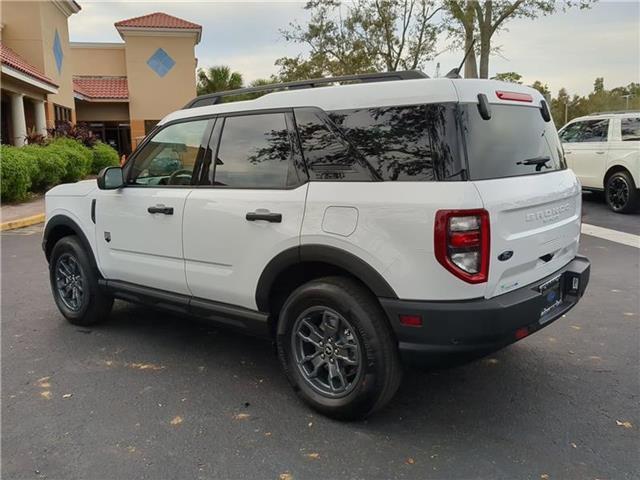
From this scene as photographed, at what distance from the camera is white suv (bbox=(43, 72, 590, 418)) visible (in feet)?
9.00

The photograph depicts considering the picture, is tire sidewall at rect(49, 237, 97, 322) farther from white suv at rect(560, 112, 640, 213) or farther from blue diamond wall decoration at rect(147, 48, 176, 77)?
blue diamond wall decoration at rect(147, 48, 176, 77)

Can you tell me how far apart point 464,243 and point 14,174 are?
40.6 feet

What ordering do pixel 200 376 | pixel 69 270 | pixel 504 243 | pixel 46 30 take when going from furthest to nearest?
pixel 46 30, pixel 69 270, pixel 200 376, pixel 504 243

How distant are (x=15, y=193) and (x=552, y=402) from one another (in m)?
12.8

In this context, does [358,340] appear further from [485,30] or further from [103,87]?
[103,87]

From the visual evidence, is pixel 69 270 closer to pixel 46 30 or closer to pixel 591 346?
pixel 591 346

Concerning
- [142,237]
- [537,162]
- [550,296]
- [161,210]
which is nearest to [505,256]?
[550,296]

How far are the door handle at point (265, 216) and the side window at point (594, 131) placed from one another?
10.6 meters

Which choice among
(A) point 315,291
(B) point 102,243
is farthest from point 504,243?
(B) point 102,243

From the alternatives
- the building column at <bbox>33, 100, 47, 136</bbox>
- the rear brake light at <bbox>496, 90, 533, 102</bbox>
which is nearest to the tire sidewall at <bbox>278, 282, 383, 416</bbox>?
the rear brake light at <bbox>496, 90, 533, 102</bbox>

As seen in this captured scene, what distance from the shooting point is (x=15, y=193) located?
41.3 ft

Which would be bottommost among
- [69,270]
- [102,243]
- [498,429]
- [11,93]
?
[498,429]

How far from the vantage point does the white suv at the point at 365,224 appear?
108 inches

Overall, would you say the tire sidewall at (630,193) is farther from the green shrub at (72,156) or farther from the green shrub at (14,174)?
the green shrub at (72,156)
